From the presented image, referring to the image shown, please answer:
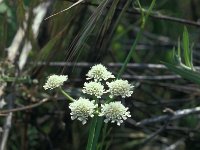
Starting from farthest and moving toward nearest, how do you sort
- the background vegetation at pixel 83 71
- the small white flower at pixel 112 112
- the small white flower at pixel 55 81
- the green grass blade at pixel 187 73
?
the background vegetation at pixel 83 71 < the green grass blade at pixel 187 73 < the small white flower at pixel 55 81 < the small white flower at pixel 112 112

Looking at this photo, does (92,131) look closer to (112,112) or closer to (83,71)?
(112,112)

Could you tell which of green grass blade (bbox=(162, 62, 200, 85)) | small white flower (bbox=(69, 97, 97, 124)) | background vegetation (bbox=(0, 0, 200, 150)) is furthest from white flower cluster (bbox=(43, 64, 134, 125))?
green grass blade (bbox=(162, 62, 200, 85))

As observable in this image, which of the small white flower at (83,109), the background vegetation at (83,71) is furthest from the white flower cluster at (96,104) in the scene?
the background vegetation at (83,71)

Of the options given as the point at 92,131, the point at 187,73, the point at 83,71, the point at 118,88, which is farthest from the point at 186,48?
the point at 83,71

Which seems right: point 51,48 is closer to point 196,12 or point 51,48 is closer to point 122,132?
point 122,132

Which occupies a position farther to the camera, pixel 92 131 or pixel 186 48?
pixel 186 48

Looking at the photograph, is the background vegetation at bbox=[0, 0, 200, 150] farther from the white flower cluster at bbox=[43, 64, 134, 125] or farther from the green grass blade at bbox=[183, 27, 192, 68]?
the white flower cluster at bbox=[43, 64, 134, 125]

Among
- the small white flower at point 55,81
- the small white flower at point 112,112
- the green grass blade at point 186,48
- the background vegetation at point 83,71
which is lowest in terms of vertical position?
the small white flower at point 112,112

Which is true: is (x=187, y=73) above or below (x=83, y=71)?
below

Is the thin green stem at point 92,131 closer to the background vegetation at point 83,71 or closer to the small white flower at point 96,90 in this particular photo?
the small white flower at point 96,90

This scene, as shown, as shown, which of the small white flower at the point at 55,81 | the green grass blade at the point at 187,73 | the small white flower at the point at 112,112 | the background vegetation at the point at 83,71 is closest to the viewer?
the small white flower at the point at 112,112
